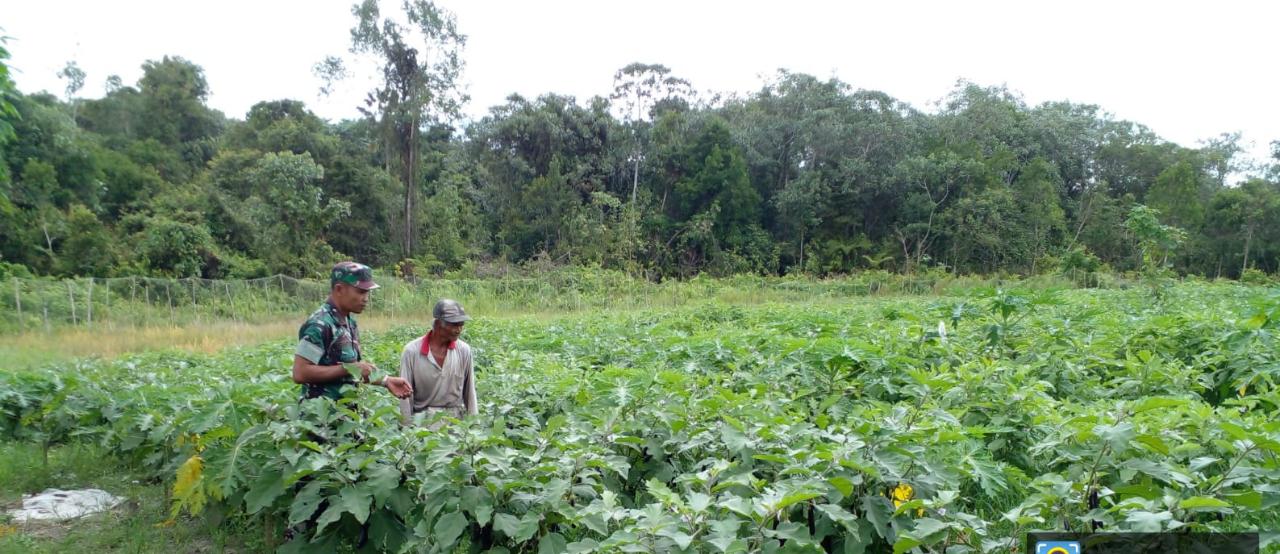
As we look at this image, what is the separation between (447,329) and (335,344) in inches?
24.4

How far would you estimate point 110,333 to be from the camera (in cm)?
1548

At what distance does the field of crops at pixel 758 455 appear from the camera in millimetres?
2145

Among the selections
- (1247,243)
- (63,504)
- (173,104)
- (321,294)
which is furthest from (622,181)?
(63,504)

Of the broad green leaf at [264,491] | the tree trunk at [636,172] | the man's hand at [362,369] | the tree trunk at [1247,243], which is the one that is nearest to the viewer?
the broad green leaf at [264,491]

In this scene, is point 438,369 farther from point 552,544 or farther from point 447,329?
point 552,544

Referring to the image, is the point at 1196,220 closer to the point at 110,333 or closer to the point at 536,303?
the point at 536,303

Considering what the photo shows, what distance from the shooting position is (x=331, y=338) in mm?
4094

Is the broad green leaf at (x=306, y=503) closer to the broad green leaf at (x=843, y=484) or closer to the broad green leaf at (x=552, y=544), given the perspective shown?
the broad green leaf at (x=552, y=544)

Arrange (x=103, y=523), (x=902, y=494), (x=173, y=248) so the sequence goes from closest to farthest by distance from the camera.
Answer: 1. (x=902, y=494)
2. (x=103, y=523)
3. (x=173, y=248)

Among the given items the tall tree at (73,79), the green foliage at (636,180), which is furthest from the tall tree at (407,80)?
the tall tree at (73,79)

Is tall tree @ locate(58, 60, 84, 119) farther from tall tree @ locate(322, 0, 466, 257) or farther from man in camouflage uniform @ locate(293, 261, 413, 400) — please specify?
man in camouflage uniform @ locate(293, 261, 413, 400)

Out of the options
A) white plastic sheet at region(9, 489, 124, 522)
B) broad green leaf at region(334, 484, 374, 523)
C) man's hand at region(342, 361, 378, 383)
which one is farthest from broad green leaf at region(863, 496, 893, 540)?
white plastic sheet at region(9, 489, 124, 522)

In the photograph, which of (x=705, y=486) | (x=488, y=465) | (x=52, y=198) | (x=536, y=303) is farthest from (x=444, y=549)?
(x=52, y=198)

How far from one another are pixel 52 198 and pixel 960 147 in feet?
128
